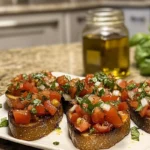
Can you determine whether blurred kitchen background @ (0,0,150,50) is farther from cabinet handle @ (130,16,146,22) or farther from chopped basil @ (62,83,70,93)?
chopped basil @ (62,83,70,93)

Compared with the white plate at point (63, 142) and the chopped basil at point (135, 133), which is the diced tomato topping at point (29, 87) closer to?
the white plate at point (63, 142)

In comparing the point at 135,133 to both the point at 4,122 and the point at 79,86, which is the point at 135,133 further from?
the point at 4,122

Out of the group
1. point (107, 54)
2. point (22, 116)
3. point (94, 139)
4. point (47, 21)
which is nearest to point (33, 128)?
point (22, 116)

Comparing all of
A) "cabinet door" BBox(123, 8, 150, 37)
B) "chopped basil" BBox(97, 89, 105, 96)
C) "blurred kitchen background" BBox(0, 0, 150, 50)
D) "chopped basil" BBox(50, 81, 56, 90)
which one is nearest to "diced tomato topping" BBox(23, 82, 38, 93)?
"chopped basil" BBox(50, 81, 56, 90)

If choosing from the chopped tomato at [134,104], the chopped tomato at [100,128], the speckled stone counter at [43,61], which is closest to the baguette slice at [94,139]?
the chopped tomato at [100,128]

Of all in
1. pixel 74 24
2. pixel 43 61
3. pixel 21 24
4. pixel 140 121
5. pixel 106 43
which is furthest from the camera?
pixel 74 24

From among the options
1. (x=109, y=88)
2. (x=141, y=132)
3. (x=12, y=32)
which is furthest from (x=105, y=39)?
(x=12, y=32)

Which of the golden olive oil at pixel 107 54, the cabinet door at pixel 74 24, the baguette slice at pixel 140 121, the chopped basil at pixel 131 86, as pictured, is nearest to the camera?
the baguette slice at pixel 140 121
